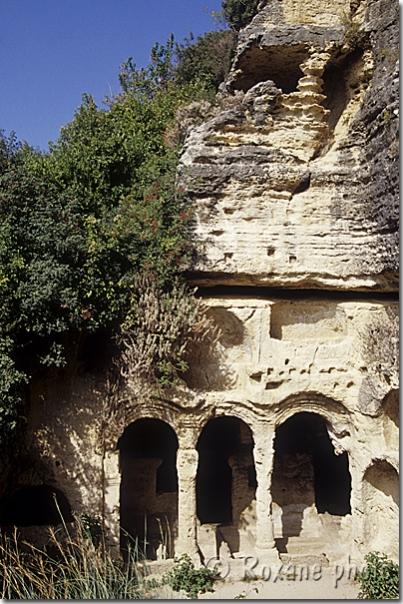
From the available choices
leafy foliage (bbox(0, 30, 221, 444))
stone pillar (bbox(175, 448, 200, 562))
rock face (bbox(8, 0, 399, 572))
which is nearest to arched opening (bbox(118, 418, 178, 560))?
rock face (bbox(8, 0, 399, 572))

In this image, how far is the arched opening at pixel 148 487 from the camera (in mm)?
14781

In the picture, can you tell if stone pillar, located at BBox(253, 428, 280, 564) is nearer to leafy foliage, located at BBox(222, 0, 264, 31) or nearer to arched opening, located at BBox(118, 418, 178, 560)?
arched opening, located at BBox(118, 418, 178, 560)

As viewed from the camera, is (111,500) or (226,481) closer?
(111,500)

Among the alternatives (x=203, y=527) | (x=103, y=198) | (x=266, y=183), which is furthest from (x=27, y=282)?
(x=203, y=527)

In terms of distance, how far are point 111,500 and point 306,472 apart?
561 centimetres

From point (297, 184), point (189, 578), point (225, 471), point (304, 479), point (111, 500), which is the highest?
point (297, 184)

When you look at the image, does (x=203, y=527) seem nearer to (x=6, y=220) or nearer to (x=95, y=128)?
(x=6, y=220)

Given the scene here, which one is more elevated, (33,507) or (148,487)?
(148,487)

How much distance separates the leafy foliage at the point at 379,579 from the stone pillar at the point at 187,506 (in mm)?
3667

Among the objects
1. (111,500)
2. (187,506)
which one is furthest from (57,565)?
(187,506)

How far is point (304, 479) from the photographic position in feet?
50.9

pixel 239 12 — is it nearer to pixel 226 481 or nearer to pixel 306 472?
pixel 306 472

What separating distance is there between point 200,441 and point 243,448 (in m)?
1.60

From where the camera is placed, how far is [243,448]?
51.1 feet
